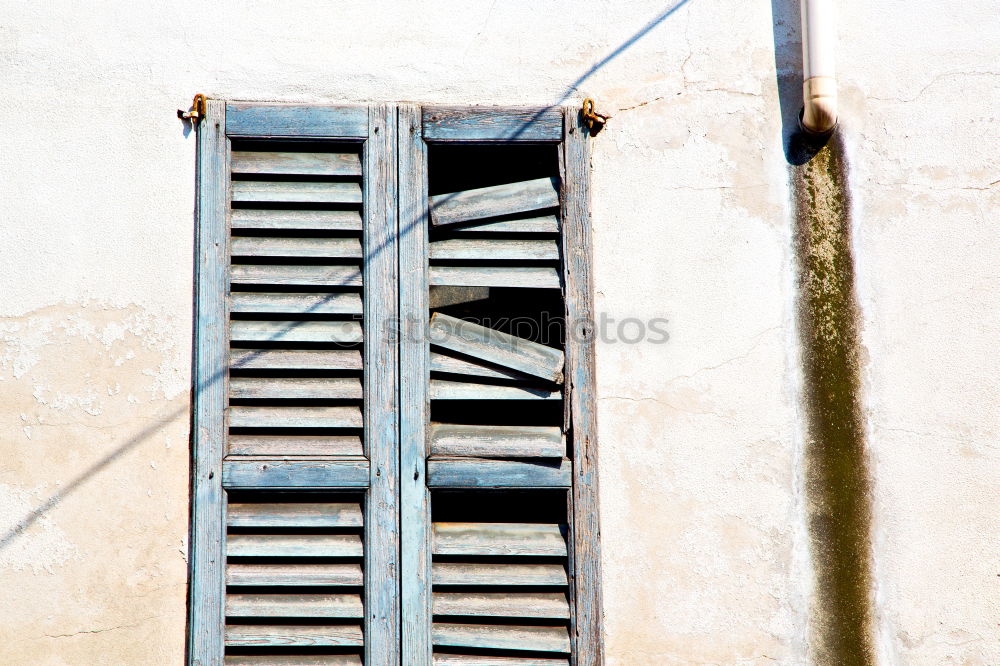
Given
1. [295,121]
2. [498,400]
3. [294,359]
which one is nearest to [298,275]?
[294,359]

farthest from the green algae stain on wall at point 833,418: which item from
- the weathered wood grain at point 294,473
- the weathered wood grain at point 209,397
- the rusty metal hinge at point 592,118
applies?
the weathered wood grain at point 209,397

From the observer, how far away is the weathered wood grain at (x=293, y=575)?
7.89ft

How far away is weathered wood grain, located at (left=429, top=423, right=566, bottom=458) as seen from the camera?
246 centimetres

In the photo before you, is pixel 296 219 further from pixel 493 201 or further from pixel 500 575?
pixel 500 575

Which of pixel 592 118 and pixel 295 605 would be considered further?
pixel 592 118

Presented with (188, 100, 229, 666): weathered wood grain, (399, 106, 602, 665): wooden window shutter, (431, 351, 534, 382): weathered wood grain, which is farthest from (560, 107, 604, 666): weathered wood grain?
(188, 100, 229, 666): weathered wood grain

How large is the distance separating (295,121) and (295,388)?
0.86 metres

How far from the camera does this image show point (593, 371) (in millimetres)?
2510

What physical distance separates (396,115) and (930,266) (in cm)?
182

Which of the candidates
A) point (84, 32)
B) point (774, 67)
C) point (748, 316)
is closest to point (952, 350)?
point (748, 316)

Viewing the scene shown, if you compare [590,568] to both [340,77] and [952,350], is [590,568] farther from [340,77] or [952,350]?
[340,77]

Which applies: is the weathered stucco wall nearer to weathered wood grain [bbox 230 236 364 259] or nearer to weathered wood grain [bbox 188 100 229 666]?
weathered wood grain [bbox 188 100 229 666]

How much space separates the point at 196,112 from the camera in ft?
8.33

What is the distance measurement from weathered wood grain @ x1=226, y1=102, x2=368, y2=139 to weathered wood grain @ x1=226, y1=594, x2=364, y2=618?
4.76 ft
